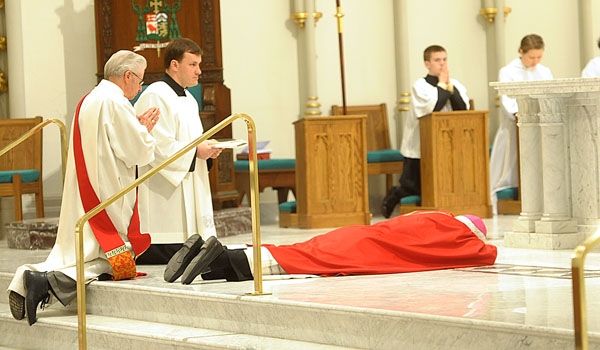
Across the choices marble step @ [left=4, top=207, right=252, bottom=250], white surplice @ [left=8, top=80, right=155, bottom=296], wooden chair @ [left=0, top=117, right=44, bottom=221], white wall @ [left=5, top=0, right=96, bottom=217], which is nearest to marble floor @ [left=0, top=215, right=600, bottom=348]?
white surplice @ [left=8, top=80, right=155, bottom=296]

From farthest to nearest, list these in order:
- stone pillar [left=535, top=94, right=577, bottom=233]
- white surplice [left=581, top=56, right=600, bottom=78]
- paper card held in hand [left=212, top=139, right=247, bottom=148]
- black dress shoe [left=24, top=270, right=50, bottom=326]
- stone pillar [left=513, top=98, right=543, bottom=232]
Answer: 1. white surplice [left=581, top=56, right=600, bottom=78]
2. stone pillar [left=513, top=98, right=543, bottom=232]
3. stone pillar [left=535, top=94, right=577, bottom=233]
4. paper card held in hand [left=212, top=139, right=247, bottom=148]
5. black dress shoe [left=24, top=270, right=50, bottom=326]

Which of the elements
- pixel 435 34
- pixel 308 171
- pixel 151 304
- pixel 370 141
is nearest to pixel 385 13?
pixel 435 34

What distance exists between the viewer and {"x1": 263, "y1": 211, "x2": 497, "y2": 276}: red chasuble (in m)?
6.98

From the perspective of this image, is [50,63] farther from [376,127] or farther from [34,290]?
[34,290]

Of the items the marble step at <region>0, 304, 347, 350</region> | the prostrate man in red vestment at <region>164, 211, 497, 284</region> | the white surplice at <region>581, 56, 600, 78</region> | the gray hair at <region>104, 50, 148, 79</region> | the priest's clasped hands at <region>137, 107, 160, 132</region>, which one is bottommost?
the marble step at <region>0, 304, 347, 350</region>

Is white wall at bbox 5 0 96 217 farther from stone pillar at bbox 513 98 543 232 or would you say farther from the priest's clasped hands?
stone pillar at bbox 513 98 543 232

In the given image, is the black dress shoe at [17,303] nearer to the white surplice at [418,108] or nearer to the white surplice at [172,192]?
the white surplice at [172,192]

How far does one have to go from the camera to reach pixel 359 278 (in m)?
6.81

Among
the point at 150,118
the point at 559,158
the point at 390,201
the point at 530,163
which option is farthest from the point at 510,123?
the point at 150,118

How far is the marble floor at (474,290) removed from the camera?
5270 mm

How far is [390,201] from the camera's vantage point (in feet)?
37.7

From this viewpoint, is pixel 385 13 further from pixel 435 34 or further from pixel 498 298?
pixel 498 298

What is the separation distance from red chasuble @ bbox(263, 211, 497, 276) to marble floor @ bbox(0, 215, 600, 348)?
128 millimetres

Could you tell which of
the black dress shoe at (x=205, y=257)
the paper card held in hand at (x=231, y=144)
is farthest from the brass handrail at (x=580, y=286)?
the paper card held in hand at (x=231, y=144)
